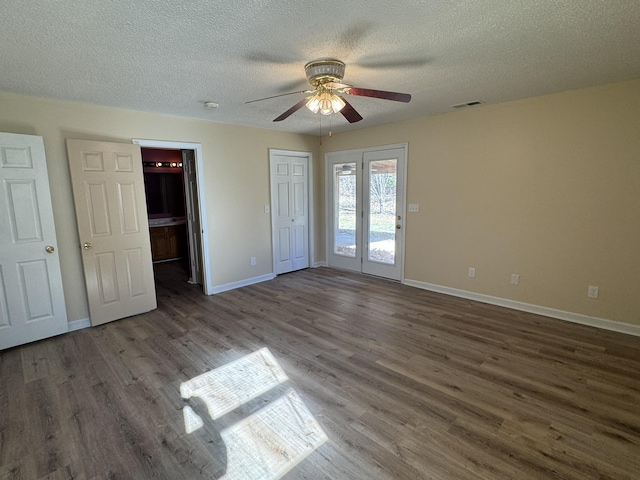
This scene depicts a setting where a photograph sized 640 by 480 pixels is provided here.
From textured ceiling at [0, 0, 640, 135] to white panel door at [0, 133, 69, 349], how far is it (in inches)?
25.4

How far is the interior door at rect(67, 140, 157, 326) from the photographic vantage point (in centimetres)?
337

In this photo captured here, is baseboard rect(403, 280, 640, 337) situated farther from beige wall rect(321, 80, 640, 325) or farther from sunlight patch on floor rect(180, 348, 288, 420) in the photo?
sunlight patch on floor rect(180, 348, 288, 420)

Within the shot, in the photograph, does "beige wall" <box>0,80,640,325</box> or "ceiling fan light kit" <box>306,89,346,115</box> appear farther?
"beige wall" <box>0,80,640,325</box>

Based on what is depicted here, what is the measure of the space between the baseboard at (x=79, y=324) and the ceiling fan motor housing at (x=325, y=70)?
365 cm

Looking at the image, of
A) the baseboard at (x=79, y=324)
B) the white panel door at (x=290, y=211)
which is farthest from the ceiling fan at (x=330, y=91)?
the baseboard at (x=79, y=324)

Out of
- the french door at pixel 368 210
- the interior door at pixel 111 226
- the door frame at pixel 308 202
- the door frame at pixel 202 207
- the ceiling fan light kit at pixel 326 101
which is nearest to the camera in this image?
the ceiling fan light kit at pixel 326 101

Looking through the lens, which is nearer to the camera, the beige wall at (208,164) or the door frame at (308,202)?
the beige wall at (208,164)

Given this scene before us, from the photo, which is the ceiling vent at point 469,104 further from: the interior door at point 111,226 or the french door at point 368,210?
the interior door at point 111,226

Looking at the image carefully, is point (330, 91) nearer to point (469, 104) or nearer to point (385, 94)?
point (385, 94)

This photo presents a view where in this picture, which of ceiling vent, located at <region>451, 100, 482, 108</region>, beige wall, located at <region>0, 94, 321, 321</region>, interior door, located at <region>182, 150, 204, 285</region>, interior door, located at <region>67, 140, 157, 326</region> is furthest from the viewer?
interior door, located at <region>182, 150, 204, 285</region>

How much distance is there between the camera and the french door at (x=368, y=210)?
4.84 meters

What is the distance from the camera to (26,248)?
3076 mm

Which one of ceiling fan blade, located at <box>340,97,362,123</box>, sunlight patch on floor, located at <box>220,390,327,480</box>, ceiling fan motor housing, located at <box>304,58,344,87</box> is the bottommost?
sunlight patch on floor, located at <box>220,390,327,480</box>

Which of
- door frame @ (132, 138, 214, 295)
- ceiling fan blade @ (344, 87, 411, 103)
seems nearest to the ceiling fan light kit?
ceiling fan blade @ (344, 87, 411, 103)
